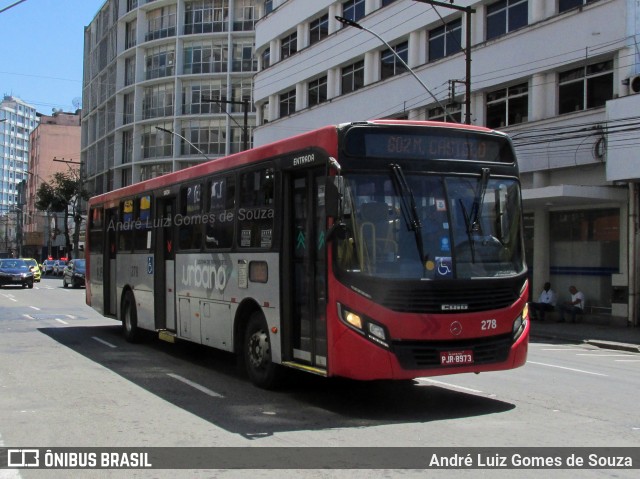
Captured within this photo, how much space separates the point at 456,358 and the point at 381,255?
138 centimetres

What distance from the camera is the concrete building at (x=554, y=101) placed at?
2144cm

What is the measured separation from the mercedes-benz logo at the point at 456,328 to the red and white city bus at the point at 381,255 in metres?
0.02

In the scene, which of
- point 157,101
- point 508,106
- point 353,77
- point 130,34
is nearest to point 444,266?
point 508,106

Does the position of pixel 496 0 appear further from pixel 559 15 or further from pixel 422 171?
pixel 422 171

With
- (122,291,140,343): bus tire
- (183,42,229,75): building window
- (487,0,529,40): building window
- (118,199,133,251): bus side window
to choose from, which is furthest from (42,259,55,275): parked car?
(122,291,140,343): bus tire

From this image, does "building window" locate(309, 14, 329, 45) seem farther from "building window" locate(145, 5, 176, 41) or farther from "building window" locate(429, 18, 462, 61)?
"building window" locate(145, 5, 176, 41)

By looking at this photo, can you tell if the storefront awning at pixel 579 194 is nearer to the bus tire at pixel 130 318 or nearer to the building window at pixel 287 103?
the bus tire at pixel 130 318

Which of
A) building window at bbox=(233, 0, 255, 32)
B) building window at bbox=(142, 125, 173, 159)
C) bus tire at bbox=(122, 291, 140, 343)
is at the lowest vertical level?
bus tire at bbox=(122, 291, 140, 343)

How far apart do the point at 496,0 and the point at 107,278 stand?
18394 mm

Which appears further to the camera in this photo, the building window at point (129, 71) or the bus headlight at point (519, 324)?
the building window at point (129, 71)

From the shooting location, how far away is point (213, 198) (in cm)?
1100

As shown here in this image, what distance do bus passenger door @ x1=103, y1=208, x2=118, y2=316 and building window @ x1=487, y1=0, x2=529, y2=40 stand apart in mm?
16763

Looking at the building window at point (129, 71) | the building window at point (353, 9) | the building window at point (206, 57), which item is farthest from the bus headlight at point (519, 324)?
the building window at point (129, 71)

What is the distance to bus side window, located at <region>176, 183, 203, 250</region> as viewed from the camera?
11508mm
